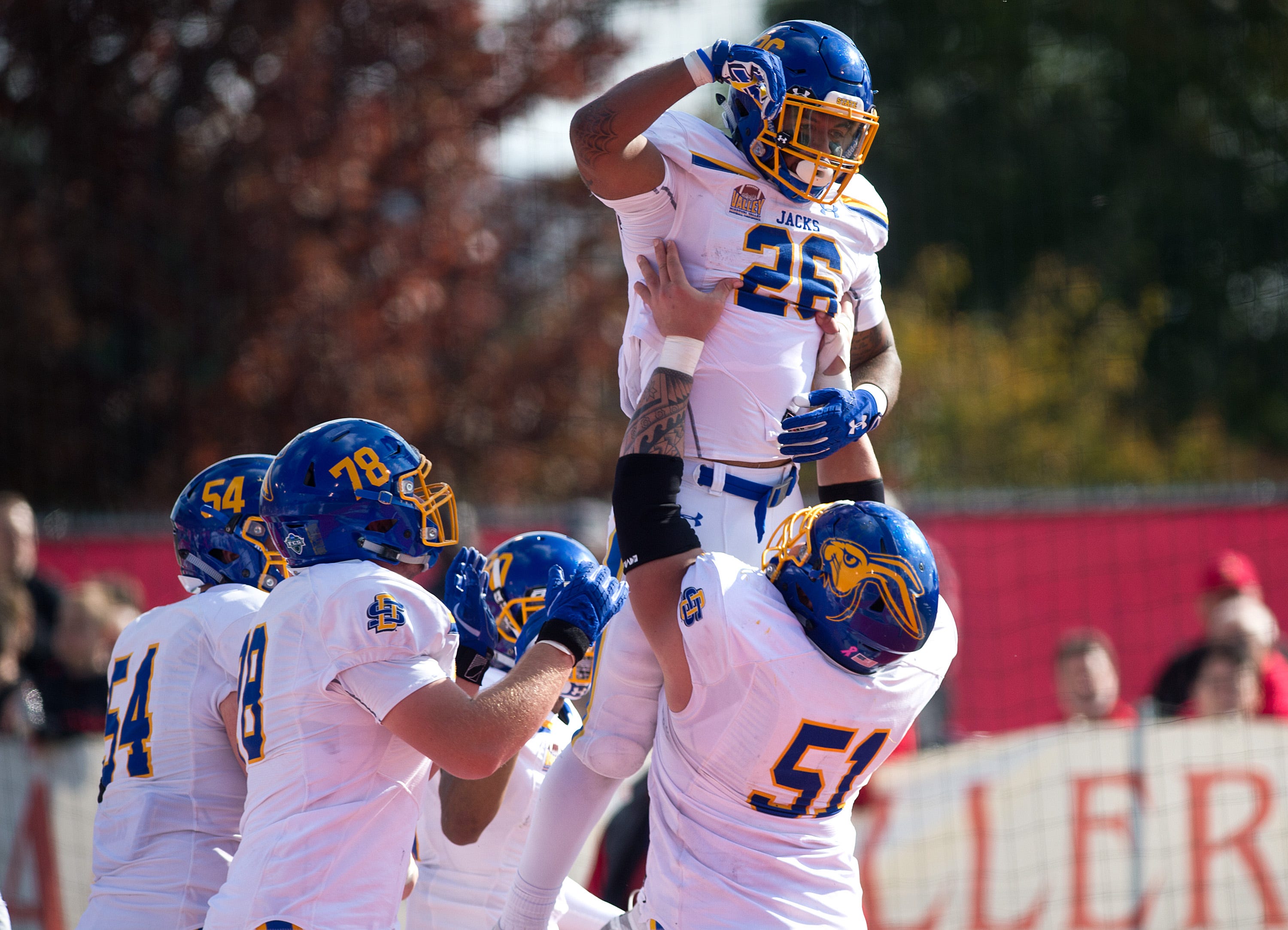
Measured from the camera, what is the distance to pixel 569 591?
3.09 metres

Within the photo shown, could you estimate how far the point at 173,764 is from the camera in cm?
324

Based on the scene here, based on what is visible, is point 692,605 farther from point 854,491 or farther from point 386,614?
point 854,491

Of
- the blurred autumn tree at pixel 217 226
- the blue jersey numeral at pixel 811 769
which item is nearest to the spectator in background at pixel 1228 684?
the blue jersey numeral at pixel 811 769

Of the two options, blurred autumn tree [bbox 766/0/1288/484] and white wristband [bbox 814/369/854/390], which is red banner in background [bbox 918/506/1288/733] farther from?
blurred autumn tree [bbox 766/0/1288/484]

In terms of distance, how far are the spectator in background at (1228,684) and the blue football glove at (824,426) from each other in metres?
3.93

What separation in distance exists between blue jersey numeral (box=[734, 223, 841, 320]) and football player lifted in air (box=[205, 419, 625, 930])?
884mm

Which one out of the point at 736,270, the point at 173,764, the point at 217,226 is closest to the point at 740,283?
the point at 736,270

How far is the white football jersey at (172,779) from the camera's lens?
3170 millimetres

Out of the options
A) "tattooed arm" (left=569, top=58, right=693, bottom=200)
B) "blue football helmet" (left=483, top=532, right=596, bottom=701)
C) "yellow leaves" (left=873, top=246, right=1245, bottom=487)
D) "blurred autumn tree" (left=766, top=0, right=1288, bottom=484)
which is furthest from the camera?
"blurred autumn tree" (left=766, top=0, right=1288, bottom=484)

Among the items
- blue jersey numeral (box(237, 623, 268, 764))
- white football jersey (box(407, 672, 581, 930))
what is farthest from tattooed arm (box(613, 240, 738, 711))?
blue jersey numeral (box(237, 623, 268, 764))

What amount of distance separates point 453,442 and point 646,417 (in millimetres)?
9689

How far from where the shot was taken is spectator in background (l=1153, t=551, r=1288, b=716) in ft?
21.6

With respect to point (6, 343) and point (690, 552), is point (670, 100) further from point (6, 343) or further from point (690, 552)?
point (6, 343)

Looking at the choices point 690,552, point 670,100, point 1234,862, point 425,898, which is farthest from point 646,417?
point 1234,862
